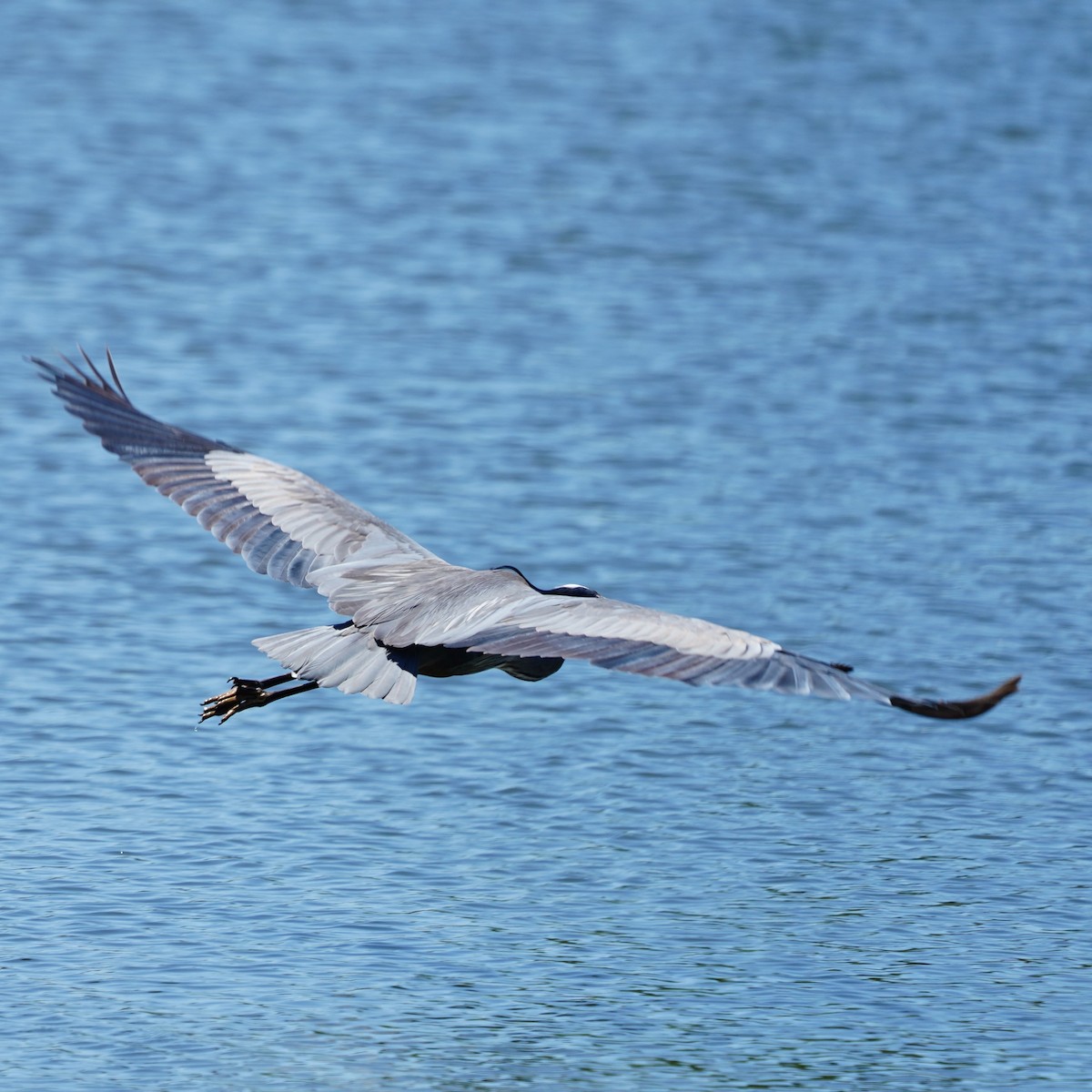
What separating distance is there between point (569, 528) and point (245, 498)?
4050 millimetres

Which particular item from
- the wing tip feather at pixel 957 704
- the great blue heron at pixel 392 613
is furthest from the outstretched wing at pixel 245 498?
the wing tip feather at pixel 957 704

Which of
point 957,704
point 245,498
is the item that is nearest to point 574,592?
point 245,498

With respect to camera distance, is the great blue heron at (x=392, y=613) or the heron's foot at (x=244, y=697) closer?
the great blue heron at (x=392, y=613)

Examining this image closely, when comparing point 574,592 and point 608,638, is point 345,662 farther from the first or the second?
point 608,638

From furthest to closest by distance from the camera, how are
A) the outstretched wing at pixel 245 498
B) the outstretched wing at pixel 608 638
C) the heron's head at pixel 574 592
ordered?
1. the outstretched wing at pixel 245 498
2. the heron's head at pixel 574 592
3. the outstretched wing at pixel 608 638

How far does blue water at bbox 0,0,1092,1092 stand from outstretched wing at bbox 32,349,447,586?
1142mm

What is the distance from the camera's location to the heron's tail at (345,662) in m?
6.96

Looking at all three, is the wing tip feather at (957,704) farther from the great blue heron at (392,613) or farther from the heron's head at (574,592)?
the heron's head at (574,592)

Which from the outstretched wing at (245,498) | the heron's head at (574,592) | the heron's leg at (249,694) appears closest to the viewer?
the heron's head at (574,592)

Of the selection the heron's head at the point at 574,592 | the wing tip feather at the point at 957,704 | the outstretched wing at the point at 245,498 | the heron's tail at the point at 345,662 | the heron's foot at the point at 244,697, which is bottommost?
the wing tip feather at the point at 957,704

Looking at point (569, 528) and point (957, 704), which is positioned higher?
point (569, 528)

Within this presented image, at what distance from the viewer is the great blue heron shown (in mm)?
6191

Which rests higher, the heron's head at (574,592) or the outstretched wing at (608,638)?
the heron's head at (574,592)

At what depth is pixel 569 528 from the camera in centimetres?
1198
